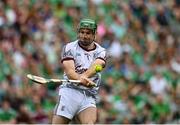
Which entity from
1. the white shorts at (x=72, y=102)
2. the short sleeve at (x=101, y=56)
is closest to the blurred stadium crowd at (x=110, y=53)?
the white shorts at (x=72, y=102)

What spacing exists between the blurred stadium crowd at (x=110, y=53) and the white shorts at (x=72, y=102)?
5.93 meters

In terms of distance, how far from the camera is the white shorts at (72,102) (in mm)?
11055

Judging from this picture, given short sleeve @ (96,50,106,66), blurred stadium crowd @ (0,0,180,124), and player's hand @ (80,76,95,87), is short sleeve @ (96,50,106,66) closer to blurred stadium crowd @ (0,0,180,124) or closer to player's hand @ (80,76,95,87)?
player's hand @ (80,76,95,87)

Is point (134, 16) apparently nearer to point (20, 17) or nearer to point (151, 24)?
point (151, 24)

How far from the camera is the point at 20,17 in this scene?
19.0m

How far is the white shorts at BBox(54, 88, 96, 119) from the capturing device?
435 inches

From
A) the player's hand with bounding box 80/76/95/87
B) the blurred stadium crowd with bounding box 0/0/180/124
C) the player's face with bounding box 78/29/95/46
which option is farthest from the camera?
the blurred stadium crowd with bounding box 0/0/180/124

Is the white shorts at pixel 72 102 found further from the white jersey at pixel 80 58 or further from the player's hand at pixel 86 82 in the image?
the player's hand at pixel 86 82

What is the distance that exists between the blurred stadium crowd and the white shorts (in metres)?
5.93

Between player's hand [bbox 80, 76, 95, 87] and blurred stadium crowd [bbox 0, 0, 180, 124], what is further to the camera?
blurred stadium crowd [bbox 0, 0, 180, 124]

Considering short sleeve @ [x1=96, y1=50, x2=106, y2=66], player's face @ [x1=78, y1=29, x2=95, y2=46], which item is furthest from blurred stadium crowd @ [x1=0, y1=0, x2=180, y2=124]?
player's face @ [x1=78, y1=29, x2=95, y2=46]

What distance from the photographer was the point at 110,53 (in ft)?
58.1

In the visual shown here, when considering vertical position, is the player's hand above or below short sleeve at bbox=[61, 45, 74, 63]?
below

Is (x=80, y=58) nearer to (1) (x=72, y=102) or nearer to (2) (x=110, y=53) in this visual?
(1) (x=72, y=102)
